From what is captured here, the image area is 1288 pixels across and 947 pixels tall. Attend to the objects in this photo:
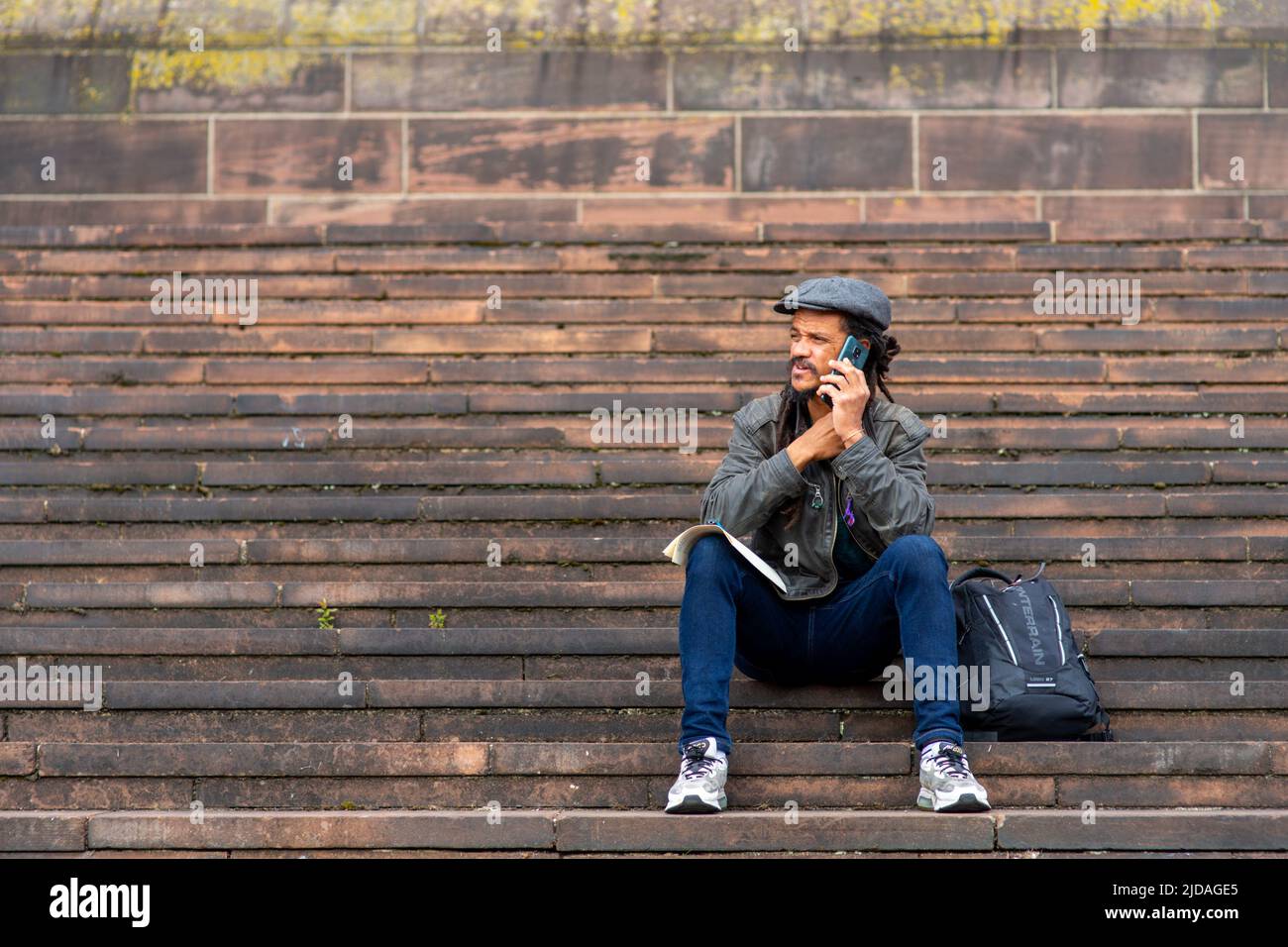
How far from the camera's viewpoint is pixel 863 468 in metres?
4.66

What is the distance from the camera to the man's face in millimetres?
4934

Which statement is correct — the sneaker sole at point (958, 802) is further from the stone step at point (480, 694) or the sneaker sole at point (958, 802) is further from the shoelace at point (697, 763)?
the stone step at point (480, 694)

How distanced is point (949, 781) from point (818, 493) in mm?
913

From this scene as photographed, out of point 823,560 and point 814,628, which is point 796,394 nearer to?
point 823,560

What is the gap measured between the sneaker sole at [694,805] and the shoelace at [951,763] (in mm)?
553

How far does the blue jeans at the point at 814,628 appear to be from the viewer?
4.44 meters

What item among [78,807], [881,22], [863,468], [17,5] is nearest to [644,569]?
[863,468]

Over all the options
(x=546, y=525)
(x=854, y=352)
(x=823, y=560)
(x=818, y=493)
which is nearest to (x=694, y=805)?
(x=823, y=560)

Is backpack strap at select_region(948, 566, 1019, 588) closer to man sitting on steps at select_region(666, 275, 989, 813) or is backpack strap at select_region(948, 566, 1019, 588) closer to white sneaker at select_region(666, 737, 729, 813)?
man sitting on steps at select_region(666, 275, 989, 813)

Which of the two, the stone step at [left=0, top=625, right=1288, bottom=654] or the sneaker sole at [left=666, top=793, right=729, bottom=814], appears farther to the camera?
the stone step at [left=0, top=625, right=1288, bottom=654]

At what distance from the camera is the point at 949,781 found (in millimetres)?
4320

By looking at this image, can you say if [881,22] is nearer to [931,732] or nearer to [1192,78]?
[1192,78]

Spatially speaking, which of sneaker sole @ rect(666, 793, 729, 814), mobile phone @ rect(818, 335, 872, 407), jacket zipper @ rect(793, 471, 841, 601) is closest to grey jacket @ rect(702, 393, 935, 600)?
jacket zipper @ rect(793, 471, 841, 601)

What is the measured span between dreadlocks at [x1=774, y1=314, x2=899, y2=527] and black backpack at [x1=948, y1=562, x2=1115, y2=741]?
0.61 metres
